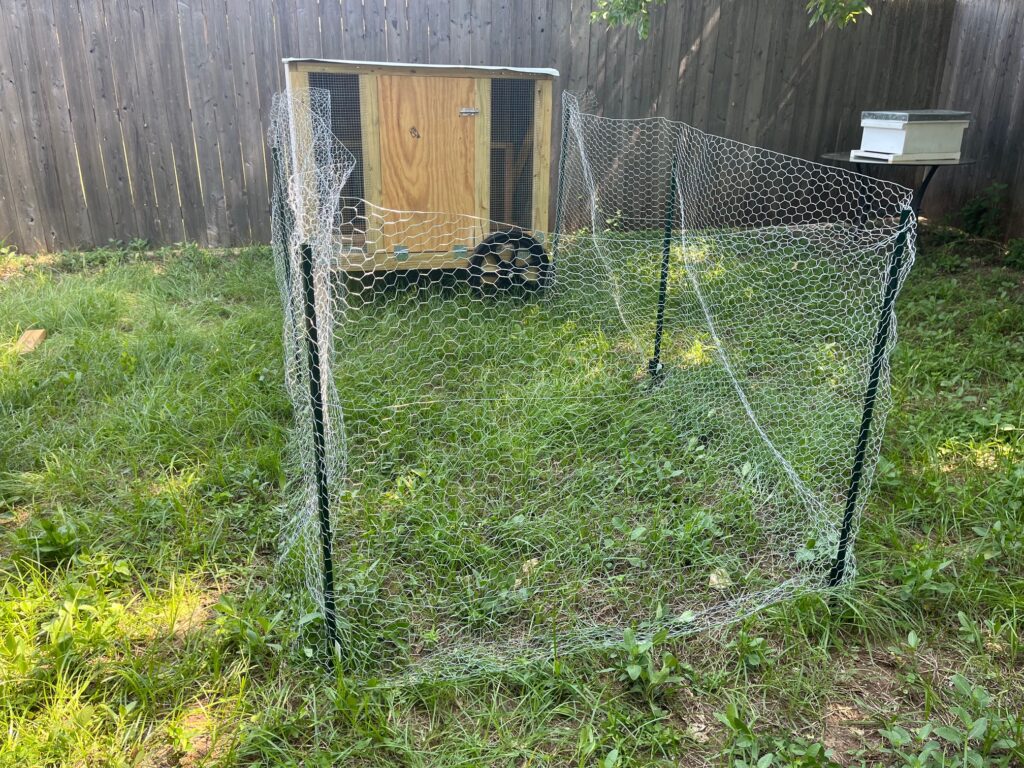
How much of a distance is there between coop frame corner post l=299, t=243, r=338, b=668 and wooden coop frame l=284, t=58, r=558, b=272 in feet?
7.77

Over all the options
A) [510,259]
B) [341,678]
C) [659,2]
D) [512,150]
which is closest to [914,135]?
[659,2]

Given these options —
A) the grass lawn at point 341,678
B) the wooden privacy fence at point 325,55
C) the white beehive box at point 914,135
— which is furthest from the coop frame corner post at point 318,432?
the white beehive box at point 914,135

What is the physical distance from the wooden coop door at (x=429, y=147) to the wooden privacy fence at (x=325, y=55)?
172 cm

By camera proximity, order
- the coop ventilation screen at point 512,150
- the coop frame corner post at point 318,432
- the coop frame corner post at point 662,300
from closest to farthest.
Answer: the coop frame corner post at point 318,432 → the coop frame corner post at point 662,300 → the coop ventilation screen at point 512,150

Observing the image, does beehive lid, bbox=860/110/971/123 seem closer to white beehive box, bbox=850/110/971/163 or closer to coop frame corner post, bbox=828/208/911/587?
white beehive box, bbox=850/110/971/163

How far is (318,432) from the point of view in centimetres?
188

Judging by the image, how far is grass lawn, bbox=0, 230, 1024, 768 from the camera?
69.6 inches

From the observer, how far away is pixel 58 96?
5309mm

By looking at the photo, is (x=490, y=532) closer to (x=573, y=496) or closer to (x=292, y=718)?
(x=573, y=496)

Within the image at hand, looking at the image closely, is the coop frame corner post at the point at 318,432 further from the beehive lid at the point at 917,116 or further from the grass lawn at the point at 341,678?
the beehive lid at the point at 917,116

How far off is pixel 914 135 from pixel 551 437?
371 cm

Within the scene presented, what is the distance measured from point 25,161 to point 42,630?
4.62 m

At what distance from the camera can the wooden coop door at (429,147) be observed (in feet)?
14.0

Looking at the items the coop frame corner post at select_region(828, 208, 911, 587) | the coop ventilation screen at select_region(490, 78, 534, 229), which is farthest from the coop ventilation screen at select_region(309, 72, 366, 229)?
the coop frame corner post at select_region(828, 208, 911, 587)
